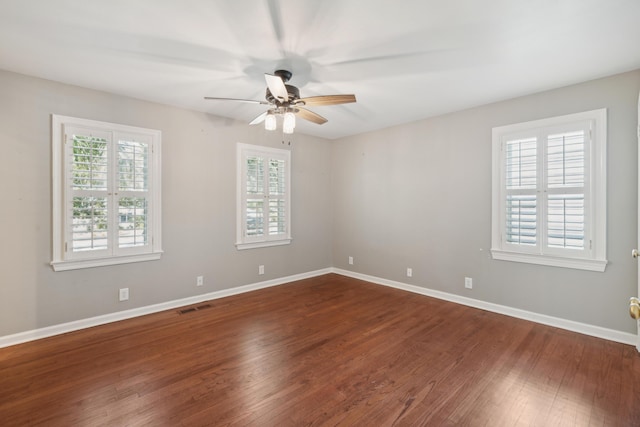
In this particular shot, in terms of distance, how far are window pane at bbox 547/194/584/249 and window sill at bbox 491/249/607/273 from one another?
14cm

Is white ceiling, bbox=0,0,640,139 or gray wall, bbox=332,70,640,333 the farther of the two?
gray wall, bbox=332,70,640,333

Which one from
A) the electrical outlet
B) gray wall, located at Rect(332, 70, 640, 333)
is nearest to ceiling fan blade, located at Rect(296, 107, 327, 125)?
gray wall, located at Rect(332, 70, 640, 333)

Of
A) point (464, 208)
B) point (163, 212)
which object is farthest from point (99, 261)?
point (464, 208)

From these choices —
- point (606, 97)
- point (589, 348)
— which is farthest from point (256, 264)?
point (606, 97)

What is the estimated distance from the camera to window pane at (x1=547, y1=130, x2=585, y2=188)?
10.1 ft

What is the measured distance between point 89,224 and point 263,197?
7.20ft

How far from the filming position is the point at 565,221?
3146 mm

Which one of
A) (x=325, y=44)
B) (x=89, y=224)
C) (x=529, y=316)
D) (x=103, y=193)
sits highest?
(x=325, y=44)

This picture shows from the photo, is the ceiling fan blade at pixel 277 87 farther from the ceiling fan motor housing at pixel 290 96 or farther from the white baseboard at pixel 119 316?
the white baseboard at pixel 119 316

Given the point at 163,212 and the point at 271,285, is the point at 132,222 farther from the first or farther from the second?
the point at 271,285

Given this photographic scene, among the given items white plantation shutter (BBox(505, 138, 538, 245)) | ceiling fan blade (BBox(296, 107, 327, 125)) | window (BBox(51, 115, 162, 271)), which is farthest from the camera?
white plantation shutter (BBox(505, 138, 538, 245))

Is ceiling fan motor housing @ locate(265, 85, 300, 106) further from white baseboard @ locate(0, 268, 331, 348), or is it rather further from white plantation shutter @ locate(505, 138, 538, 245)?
white baseboard @ locate(0, 268, 331, 348)

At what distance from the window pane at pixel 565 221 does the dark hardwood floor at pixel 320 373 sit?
936 mm

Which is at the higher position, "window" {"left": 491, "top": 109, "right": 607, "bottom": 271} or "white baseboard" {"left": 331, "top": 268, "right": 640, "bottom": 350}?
"window" {"left": 491, "top": 109, "right": 607, "bottom": 271}
